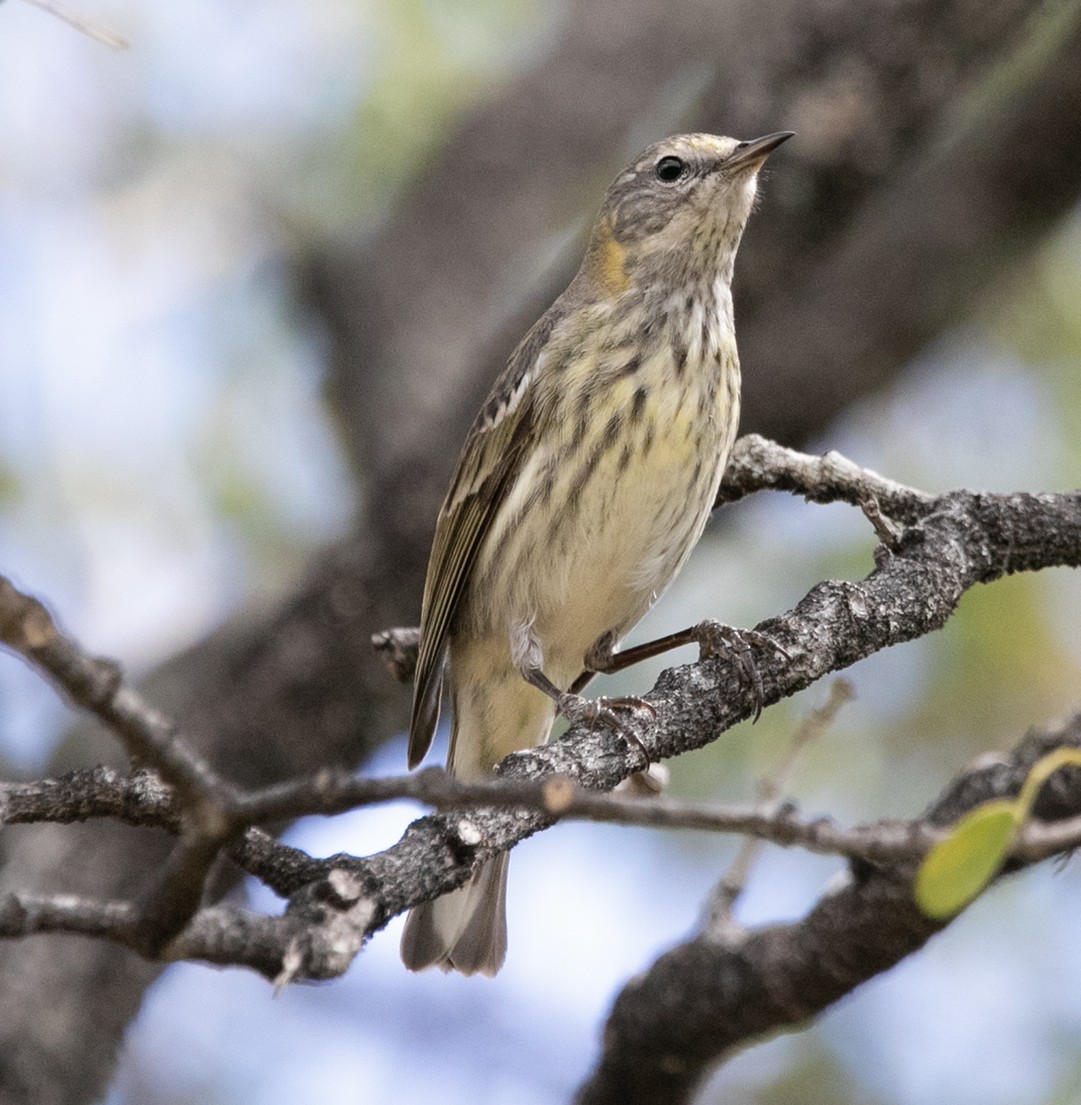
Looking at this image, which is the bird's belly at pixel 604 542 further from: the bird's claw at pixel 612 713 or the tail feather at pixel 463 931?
the tail feather at pixel 463 931

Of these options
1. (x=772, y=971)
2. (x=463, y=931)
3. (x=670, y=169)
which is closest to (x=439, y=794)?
(x=772, y=971)

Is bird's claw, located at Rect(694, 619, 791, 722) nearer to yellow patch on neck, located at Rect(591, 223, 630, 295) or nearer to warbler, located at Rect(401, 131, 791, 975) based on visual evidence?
warbler, located at Rect(401, 131, 791, 975)

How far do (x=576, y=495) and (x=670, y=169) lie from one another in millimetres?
1469

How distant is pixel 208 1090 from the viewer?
20.6ft

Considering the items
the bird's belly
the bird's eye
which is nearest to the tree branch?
the bird's belly

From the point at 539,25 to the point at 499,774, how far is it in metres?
8.45

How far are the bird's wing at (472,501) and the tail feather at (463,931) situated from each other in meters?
0.45

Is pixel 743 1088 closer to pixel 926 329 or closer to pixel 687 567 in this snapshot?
pixel 687 567

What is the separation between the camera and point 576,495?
4.26 m

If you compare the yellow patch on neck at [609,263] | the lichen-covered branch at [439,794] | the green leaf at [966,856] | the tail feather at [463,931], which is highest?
the yellow patch on neck at [609,263]

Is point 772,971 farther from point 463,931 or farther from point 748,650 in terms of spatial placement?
point 748,650

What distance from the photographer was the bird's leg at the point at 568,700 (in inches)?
116

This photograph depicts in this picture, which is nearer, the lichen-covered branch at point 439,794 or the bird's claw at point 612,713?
the lichen-covered branch at point 439,794

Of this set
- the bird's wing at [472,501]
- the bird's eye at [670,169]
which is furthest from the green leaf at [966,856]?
the bird's eye at [670,169]
